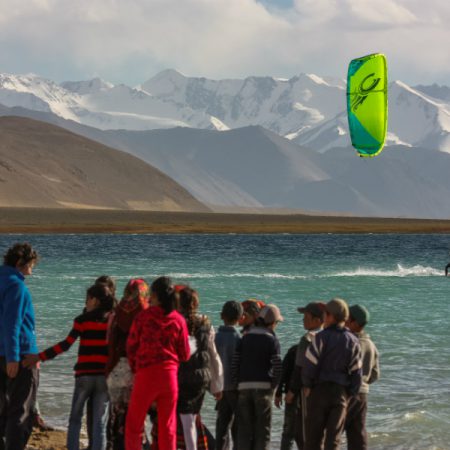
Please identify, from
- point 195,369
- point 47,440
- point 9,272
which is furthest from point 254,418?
point 47,440

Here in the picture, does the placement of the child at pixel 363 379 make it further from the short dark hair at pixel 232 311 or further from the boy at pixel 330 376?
the short dark hair at pixel 232 311

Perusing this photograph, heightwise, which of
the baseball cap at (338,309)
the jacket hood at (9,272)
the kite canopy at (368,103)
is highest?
the kite canopy at (368,103)

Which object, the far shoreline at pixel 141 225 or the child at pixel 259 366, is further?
the far shoreline at pixel 141 225

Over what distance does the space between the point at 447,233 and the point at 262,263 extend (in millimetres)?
87767

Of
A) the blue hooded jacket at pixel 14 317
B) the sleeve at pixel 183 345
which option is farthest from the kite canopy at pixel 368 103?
the sleeve at pixel 183 345

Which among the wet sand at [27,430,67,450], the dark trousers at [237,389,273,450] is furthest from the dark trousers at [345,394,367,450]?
the wet sand at [27,430,67,450]

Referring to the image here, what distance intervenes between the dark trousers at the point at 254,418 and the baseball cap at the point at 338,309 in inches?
45.0

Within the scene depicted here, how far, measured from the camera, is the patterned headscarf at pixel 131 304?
907 centimetres

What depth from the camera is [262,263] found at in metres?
60.7

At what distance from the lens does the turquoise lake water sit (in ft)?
47.6

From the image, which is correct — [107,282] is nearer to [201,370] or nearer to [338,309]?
[201,370]

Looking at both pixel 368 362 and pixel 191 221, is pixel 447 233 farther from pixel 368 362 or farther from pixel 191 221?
pixel 368 362

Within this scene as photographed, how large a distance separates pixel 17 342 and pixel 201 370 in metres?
1.57

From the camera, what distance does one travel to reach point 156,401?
28.3 ft
